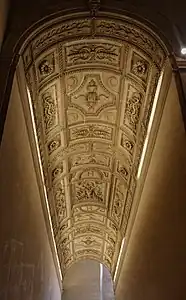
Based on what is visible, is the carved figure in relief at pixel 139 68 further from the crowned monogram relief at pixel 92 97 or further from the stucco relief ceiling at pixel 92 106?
the crowned monogram relief at pixel 92 97

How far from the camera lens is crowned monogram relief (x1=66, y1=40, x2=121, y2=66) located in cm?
811

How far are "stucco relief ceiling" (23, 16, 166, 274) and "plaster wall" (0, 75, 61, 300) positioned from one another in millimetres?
831

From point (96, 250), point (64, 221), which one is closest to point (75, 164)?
point (64, 221)

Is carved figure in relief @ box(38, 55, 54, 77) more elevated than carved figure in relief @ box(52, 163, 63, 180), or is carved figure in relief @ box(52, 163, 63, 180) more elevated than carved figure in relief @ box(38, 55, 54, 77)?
carved figure in relief @ box(38, 55, 54, 77)

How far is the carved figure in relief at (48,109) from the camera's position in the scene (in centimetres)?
878

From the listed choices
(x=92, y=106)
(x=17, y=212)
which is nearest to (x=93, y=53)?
(x=92, y=106)

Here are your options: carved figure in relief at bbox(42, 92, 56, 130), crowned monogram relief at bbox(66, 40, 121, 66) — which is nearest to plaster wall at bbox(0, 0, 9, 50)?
crowned monogram relief at bbox(66, 40, 121, 66)

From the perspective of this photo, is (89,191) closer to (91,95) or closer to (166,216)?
(91,95)

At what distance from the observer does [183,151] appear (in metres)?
6.36

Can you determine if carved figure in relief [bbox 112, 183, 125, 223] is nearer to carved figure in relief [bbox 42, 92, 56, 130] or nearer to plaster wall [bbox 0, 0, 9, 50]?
carved figure in relief [bbox 42, 92, 56, 130]

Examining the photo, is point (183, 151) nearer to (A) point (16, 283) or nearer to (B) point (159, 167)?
(B) point (159, 167)

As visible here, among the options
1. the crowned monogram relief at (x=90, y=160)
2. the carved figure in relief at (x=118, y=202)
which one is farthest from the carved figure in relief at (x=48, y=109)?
the carved figure in relief at (x=118, y=202)

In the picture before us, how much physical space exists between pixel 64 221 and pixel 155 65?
755 cm

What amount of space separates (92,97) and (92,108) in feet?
1.19
